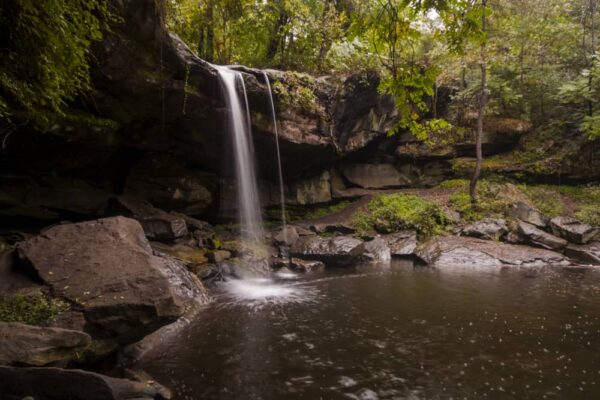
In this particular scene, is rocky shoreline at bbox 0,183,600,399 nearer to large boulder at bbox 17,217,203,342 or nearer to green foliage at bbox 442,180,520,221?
large boulder at bbox 17,217,203,342

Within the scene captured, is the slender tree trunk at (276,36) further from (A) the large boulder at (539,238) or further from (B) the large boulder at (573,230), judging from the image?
(B) the large boulder at (573,230)

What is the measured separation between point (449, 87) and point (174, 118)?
15188 millimetres

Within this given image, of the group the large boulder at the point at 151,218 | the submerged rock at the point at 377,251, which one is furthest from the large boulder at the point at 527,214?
the large boulder at the point at 151,218

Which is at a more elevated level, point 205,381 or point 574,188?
point 574,188

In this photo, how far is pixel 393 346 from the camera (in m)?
5.50

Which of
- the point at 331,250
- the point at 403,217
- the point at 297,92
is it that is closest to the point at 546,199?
the point at 403,217

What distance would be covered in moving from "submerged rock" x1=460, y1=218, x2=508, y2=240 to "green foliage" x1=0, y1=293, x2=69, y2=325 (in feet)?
46.2

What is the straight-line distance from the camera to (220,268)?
10.7 metres

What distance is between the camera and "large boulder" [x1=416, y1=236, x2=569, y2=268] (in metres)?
12.2

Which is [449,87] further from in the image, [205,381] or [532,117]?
[205,381]

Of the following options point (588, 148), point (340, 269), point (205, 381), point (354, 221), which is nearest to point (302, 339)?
point (205, 381)

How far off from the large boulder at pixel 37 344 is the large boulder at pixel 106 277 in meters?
0.72

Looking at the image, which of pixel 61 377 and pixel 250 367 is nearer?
pixel 61 377

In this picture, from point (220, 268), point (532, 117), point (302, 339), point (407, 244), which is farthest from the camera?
point (532, 117)
